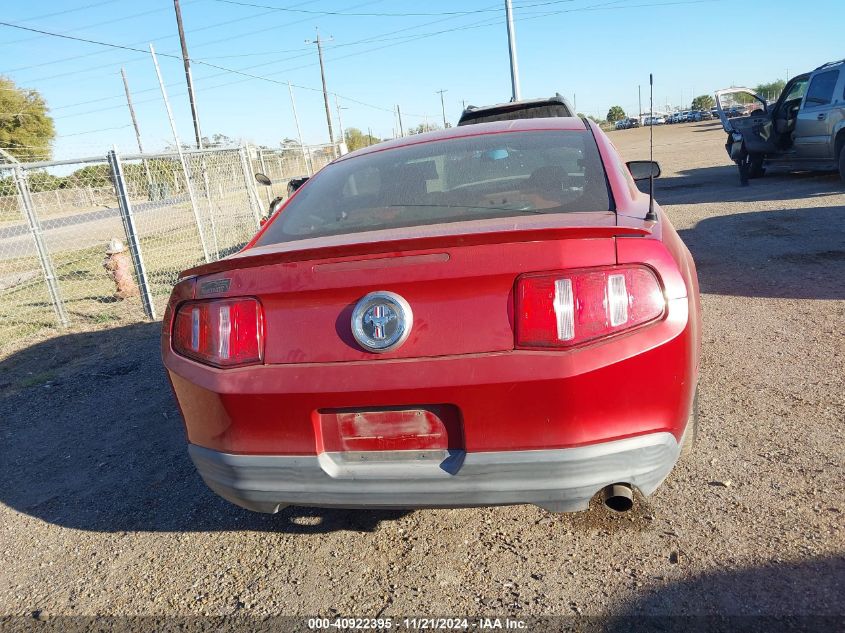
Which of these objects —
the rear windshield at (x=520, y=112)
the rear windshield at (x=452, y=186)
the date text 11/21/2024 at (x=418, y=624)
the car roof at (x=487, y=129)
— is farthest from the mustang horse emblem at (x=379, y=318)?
the rear windshield at (x=520, y=112)

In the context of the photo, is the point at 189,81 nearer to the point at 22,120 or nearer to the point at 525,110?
the point at 525,110

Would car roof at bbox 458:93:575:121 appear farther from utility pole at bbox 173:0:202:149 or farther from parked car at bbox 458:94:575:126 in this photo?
utility pole at bbox 173:0:202:149

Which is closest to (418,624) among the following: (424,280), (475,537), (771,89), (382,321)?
(475,537)

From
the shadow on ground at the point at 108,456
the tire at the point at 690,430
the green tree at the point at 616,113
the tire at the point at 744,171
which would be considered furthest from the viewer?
the green tree at the point at 616,113

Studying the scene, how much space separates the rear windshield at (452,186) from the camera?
2.43m

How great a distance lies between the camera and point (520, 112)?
22.8ft

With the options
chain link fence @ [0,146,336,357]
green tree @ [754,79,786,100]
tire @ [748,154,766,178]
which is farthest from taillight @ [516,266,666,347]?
green tree @ [754,79,786,100]

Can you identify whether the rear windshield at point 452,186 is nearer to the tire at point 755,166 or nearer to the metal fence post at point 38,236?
the metal fence post at point 38,236

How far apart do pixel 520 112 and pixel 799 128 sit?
23.0 ft

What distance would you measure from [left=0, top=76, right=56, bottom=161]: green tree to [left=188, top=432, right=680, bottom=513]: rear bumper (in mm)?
46271

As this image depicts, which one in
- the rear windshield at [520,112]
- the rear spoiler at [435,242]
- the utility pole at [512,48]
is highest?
the utility pole at [512,48]

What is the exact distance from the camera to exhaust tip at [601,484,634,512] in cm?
195

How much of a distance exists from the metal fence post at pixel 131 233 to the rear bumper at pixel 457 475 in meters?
5.67

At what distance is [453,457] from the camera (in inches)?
77.0
